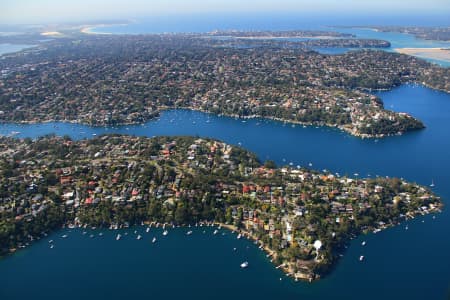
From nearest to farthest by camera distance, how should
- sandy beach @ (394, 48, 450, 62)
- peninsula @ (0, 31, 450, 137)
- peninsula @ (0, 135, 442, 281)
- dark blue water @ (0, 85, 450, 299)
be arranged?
dark blue water @ (0, 85, 450, 299)
peninsula @ (0, 135, 442, 281)
peninsula @ (0, 31, 450, 137)
sandy beach @ (394, 48, 450, 62)

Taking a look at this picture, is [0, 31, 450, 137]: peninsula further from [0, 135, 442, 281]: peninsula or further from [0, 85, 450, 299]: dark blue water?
[0, 85, 450, 299]: dark blue water

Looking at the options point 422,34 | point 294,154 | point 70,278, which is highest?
point 422,34

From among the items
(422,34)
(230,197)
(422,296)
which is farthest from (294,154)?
(422,34)

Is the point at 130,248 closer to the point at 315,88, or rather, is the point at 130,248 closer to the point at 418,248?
the point at 418,248

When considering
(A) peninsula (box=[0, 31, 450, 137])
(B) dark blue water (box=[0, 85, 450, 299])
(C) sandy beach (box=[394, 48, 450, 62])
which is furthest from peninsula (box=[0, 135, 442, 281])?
(C) sandy beach (box=[394, 48, 450, 62])

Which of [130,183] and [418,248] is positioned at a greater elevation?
[130,183]

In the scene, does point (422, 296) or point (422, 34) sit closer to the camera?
point (422, 296)

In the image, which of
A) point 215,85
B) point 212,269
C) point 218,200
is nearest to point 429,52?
point 215,85

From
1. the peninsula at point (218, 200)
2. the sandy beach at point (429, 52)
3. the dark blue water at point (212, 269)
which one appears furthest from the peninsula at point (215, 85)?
the dark blue water at point (212, 269)
